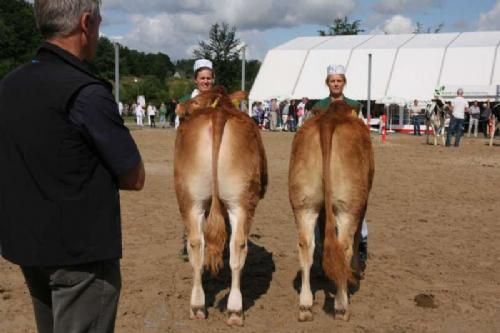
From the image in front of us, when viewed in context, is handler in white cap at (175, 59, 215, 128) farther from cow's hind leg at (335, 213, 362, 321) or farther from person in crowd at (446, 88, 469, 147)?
person in crowd at (446, 88, 469, 147)

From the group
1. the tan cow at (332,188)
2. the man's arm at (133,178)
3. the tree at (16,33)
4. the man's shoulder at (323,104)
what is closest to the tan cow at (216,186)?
the tan cow at (332,188)

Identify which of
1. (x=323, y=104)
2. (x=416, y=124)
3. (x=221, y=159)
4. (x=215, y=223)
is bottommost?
(x=416, y=124)

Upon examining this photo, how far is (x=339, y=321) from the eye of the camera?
485 cm

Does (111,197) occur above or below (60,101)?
below

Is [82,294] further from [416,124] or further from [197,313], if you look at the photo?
[416,124]

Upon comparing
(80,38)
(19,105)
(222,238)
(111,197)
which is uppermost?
(80,38)

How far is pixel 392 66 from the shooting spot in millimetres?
39125

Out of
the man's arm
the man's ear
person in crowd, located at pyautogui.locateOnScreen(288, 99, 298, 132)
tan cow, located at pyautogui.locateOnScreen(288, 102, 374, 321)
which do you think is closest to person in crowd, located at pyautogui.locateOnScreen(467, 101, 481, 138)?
person in crowd, located at pyautogui.locateOnScreen(288, 99, 298, 132)

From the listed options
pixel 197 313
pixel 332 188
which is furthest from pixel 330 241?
pixel 197 313

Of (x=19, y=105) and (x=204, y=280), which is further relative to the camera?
(x=204, y=280)

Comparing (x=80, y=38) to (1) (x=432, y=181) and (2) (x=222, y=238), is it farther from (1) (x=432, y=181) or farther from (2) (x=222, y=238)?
(1) (x=432, y=181)

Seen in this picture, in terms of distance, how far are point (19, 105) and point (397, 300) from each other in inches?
160

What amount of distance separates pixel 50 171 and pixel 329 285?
13.5 ft

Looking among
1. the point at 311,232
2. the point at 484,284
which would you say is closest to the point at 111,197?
the point at 311,232
